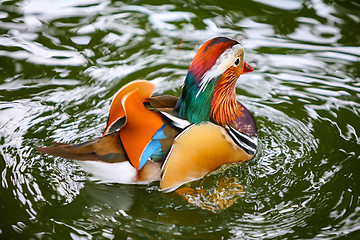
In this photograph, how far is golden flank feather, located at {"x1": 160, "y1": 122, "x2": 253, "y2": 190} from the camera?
304 centimetres

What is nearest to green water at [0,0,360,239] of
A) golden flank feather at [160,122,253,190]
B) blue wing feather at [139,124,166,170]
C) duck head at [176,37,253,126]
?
golden flank feather at [160,122,253,190]

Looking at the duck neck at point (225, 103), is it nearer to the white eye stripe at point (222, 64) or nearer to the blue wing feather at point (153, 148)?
the white eye stripe at point (222, 64)

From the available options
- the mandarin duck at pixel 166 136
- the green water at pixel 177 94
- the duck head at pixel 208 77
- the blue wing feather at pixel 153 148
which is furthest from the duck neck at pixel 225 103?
the blue wing feather at pixel 153 148

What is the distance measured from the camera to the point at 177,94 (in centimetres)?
396

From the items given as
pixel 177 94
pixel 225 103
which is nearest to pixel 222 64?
pixel 225 103

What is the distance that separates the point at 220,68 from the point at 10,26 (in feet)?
7.57

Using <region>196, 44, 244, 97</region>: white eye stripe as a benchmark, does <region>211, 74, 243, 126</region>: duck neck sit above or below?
below

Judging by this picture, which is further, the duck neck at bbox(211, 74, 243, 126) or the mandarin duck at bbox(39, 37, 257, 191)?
the duck neck at bbox(211, 74, 243, 126)

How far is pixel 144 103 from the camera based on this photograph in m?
3.13

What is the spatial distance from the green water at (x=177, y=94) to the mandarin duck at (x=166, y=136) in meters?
0.14

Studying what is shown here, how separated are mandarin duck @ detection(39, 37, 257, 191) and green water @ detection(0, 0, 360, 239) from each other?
143 millimetres

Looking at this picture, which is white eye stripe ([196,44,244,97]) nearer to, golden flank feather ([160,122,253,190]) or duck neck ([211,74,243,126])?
duck neck ([211,74,243,126])

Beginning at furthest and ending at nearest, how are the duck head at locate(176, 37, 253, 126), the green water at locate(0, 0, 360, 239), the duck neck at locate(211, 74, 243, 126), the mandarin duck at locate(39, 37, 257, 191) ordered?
the duck neck at locate(211, 74, 243, 126), the duck head at locate(176, 37, 253, 126), the mandarin duck at locate(39, 37, 257, 191), the green water at locate(0, 0, 360, 239)

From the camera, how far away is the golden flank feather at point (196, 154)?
120 inches
